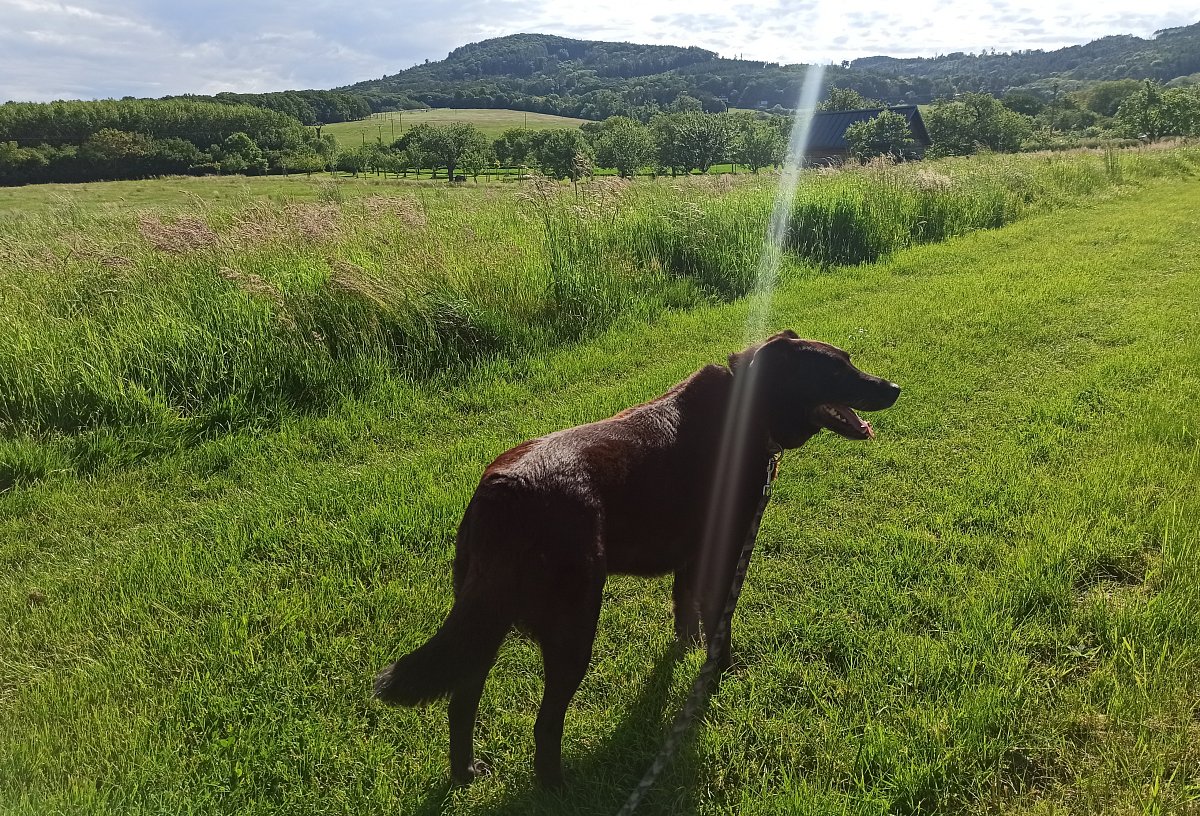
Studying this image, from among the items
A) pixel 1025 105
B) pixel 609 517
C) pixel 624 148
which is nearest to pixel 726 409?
pixel 609 517

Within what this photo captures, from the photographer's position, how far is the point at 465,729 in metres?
2.08

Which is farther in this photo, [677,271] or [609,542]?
[677,271]

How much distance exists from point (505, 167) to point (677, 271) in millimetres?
63548

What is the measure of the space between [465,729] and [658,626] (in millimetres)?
1150

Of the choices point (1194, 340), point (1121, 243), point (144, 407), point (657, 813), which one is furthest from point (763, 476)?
point (1121, 243)

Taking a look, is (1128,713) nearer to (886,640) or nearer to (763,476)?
(886,640)

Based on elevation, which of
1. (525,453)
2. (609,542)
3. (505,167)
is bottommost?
(609,542)

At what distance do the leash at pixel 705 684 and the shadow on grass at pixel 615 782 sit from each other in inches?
1.5

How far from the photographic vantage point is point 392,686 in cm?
184

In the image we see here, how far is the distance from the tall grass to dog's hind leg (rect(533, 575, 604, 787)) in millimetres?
4069

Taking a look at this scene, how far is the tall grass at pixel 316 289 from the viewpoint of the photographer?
4.79 m

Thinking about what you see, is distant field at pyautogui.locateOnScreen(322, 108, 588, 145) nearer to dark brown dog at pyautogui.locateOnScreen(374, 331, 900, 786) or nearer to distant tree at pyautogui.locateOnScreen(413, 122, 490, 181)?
distant tree at pyautogui.locateOnScreen(413, 122, 490, 181)

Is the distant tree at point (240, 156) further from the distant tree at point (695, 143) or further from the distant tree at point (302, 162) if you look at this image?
the distant tree at point (695, 143)

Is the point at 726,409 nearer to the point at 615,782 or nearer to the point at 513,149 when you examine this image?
the point at 615,782
